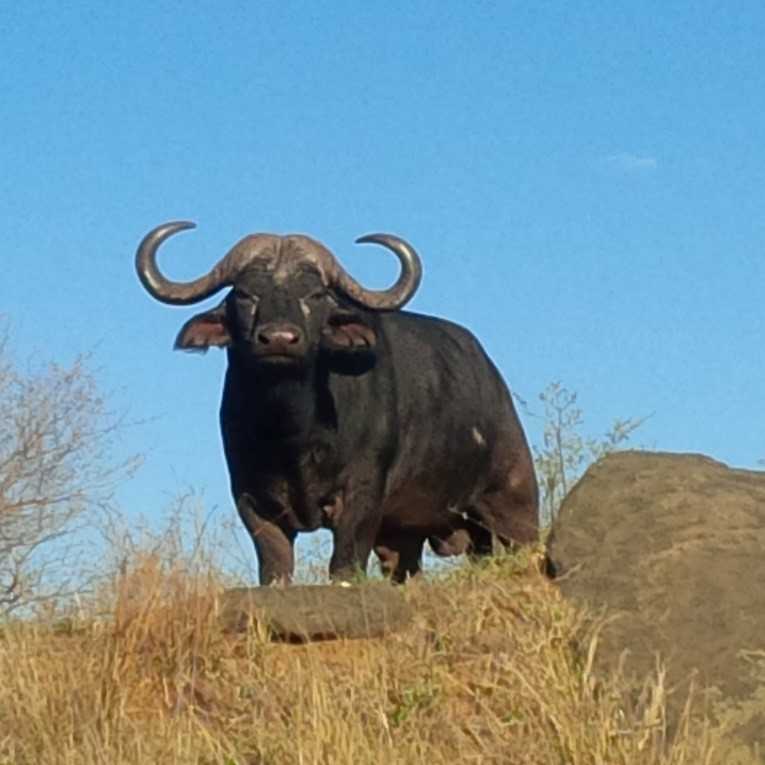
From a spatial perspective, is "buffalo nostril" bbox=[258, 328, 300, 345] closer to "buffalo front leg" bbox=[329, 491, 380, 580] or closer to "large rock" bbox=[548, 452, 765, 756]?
"buffalo front leg" bbox=[329, 491, 380, 580]

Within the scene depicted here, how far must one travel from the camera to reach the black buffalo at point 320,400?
1136 centimetres

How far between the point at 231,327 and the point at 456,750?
4.45 metres

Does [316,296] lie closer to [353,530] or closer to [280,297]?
[280,297]

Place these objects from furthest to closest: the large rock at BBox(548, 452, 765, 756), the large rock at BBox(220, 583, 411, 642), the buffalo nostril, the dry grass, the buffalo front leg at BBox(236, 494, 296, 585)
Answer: the buffalo front leg at BBox(236, 494, 296, 585) < the buffalo nostril < the large rock at BBox(220, 583, 411, 642) < the large rock at BBox(548, 452, 765, 756) < the dry grass

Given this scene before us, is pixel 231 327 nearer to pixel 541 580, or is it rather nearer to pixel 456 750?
pixel 541 580

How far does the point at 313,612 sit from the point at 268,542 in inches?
100.0

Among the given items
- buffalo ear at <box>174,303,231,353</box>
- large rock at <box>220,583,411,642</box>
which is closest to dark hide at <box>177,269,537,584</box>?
buffalo ear at <box>174,303,231,353</box>

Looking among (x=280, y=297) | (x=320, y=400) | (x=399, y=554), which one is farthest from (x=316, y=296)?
(x=399, y=554)

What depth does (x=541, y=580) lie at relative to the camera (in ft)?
30.9

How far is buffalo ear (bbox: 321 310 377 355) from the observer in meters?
11.8

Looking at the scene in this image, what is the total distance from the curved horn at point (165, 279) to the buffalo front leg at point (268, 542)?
1.30 metres

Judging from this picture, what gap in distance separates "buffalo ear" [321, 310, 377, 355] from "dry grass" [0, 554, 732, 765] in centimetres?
276

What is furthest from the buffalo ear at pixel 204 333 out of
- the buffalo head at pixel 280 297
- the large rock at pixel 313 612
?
the large rock at pixel 313 612

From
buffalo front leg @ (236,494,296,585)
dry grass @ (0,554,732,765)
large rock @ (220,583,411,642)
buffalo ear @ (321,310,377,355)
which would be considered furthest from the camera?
buffalo ear @ (321,310,377,355)
